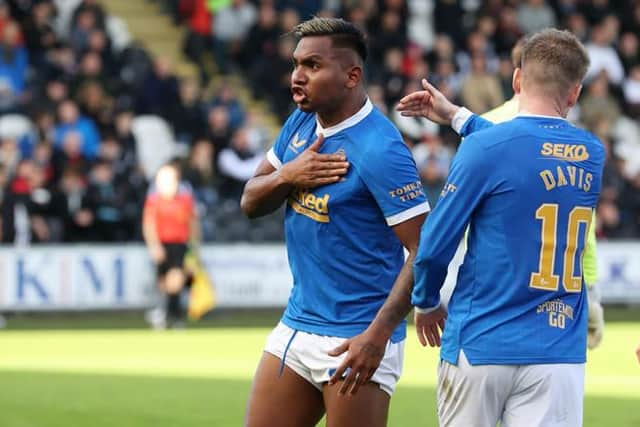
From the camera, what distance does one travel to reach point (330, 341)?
18.6 ft

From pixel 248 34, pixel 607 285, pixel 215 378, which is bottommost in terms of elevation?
pixel 607 285

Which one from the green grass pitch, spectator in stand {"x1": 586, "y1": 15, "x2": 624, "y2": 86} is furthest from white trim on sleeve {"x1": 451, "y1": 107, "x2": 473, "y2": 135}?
spectator in stand {"x1": 586, "y1": 15, "x2": 624, "y2": 86}

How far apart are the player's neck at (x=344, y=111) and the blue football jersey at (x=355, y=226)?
23 mm

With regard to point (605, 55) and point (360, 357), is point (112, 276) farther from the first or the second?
point (360, 357)

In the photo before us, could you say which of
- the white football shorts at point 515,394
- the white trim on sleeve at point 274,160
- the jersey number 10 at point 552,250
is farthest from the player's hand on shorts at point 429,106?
the white football shorts at point 515,394

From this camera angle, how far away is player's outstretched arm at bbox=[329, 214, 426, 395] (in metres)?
5.41

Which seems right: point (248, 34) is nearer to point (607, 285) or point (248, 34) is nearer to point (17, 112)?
point (17, 112)

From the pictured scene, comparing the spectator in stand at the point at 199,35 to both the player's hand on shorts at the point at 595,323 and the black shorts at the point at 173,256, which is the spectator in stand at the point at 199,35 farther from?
the player's hand on shorts at the point at 595,323

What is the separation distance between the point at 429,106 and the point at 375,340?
1036 mm

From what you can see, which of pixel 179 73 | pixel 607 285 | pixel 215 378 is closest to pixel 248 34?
pixel 179 73

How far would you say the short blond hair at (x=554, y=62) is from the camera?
16.6 feet

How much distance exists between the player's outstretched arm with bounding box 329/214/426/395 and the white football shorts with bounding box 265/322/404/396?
16 cm

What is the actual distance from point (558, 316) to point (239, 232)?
15.0 m

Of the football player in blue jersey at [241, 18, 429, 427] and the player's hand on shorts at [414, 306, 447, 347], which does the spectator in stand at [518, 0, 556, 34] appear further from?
the player's hand on shorts at [414, 306, 447, 347]
